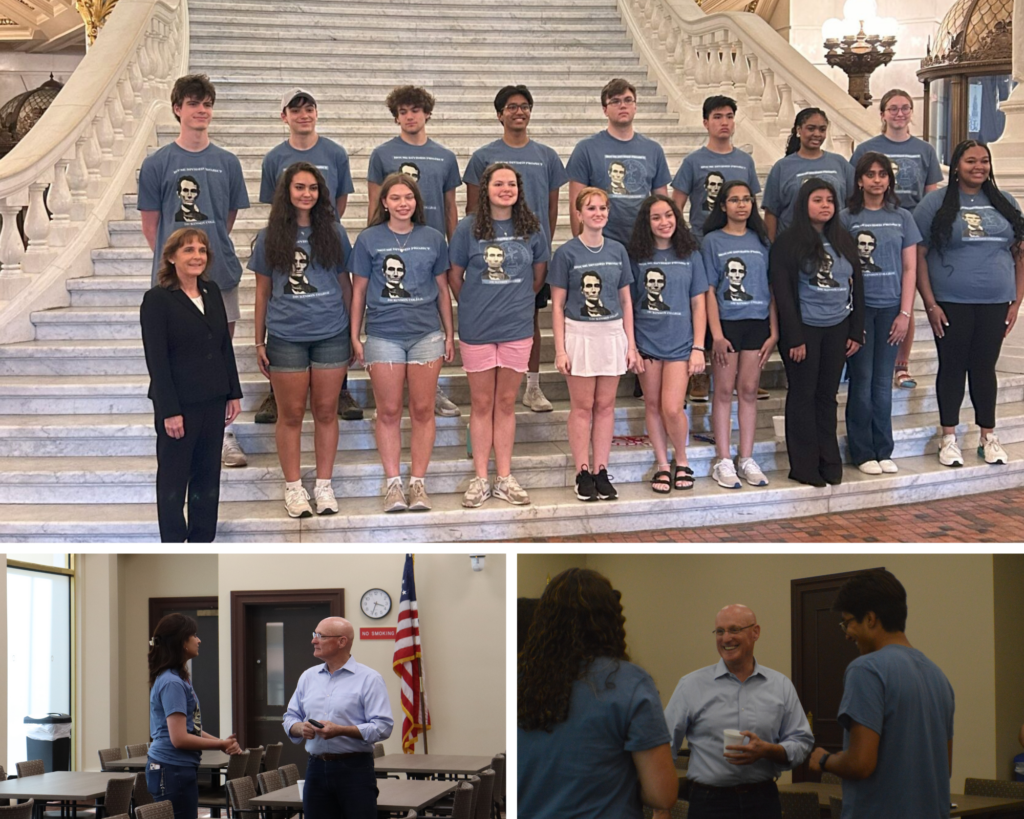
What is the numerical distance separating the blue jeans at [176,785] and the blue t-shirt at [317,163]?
2471mm

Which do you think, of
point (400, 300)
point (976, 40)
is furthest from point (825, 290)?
→ point (976, 40)

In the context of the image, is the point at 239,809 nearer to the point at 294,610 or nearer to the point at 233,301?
the point at 294,610

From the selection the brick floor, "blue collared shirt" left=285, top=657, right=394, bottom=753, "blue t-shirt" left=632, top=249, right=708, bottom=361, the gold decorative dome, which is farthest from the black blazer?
the gold decorative dome

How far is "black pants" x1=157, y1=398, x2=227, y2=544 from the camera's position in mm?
4703

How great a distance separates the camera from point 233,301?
5785mm

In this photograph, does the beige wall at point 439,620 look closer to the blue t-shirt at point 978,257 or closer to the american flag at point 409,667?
the american flag at point 409,667

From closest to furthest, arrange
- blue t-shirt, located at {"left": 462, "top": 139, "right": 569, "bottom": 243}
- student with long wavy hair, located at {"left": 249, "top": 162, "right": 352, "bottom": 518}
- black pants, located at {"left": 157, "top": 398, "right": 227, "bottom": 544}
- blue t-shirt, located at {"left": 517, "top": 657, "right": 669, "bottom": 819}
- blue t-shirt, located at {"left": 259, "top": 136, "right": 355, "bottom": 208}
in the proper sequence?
blue t-shirt, located at {"left": 517, "top": 657, "right": 669, "bottom": 819} < black pants, located at {"left": 157, "top": 398, "right": 227, "bottom": 544} < student with long wavy hair, located at {"left": 249, "top": 162, "right": 352, "bottom": 518} < blue t-shirt, located at {"left": 259, "top": 136, "right": 355, "bottom": 208} < blue t-shirt, located at {"left": 462, "top": 139, "right": 569, "bottom": 243}

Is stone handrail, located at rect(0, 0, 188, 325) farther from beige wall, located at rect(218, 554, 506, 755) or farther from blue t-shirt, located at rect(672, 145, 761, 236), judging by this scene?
blue t-shirt, located at rect(672, 145, 761, 236)

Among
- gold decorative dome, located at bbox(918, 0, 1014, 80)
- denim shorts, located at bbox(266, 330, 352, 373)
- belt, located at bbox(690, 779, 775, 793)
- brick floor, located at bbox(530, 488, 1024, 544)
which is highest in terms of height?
gold decorative dome, located at bbox(918, 0, 1014, 80)

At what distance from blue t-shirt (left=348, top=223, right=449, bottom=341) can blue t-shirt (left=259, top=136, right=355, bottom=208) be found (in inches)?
27.3

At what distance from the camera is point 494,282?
5363mm

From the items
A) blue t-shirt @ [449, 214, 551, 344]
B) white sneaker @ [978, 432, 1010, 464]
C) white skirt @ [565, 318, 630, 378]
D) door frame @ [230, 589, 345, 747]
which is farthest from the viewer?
white sneaker @ [978, 432, 1010, 464]

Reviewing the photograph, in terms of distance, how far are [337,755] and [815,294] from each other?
2879 mm

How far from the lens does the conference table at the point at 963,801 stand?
3.24m
